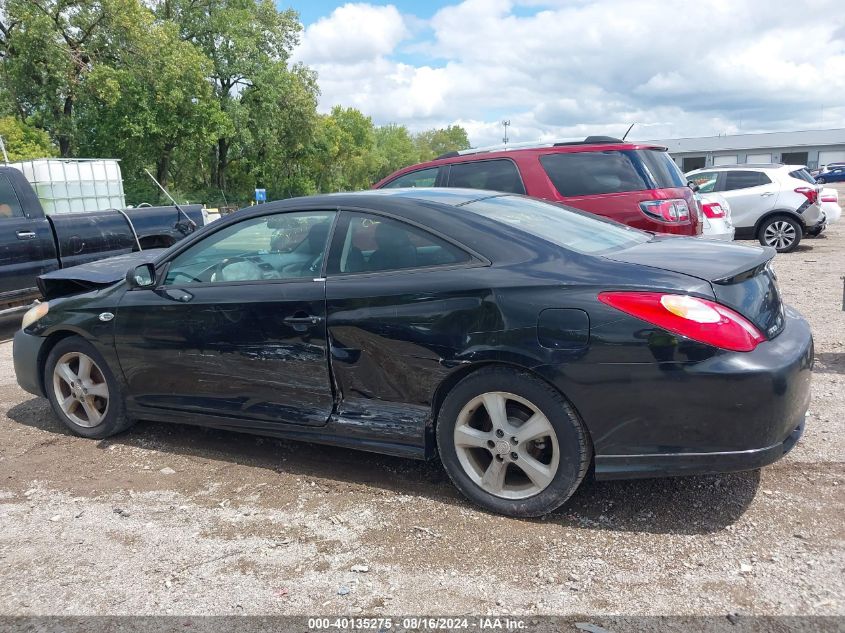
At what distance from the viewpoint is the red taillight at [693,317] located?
2.93 metres

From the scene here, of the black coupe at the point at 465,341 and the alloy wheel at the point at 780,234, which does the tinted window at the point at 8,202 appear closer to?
the black coupe at the point at 465,341

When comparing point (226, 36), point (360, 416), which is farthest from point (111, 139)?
point (360, 416)

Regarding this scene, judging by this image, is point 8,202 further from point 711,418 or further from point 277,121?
point 277,121

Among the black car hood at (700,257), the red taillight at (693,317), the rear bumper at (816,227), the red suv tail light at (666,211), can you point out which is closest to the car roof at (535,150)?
Result: the red suv tail light at (666,211)

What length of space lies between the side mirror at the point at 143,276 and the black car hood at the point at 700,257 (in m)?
2.73

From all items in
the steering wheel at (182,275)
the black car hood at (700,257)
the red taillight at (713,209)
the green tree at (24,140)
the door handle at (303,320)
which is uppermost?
the green tree at (24,140)

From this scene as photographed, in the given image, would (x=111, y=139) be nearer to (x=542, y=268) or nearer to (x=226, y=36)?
(x=226, y=36)

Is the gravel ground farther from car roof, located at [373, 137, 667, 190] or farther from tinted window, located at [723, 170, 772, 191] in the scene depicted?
tinted window, located at [723, 170, 772, 191]

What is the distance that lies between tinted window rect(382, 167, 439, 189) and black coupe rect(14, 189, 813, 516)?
3716mm

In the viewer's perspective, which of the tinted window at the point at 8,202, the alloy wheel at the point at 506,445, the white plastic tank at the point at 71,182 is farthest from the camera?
the white plastic tank at the point at 71,182

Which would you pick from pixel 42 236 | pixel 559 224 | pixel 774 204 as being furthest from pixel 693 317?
pixel 774 204

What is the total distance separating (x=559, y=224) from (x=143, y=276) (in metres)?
2.52

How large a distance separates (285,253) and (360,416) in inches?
42.5

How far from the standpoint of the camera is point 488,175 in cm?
756
